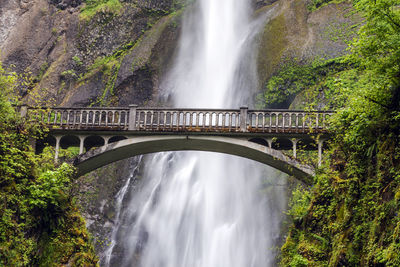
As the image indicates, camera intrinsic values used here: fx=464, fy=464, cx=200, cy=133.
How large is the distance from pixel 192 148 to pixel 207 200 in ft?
24.6

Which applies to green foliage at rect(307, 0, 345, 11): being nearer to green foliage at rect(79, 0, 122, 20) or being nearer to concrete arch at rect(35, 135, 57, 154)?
green foliage at rect(79, 0, 122, 20)

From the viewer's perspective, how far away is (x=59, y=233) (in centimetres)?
1666

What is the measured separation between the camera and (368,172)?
12.3 metres

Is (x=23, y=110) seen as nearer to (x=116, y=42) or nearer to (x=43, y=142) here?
(x=43, y=142)

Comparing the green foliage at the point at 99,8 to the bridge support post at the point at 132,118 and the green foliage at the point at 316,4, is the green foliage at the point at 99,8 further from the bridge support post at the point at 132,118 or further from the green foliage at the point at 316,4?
the bridge support post at the point at 132,118

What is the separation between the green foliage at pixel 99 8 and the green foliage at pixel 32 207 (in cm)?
2002

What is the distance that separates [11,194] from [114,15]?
76.2 feet

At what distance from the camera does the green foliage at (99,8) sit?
1419 inches

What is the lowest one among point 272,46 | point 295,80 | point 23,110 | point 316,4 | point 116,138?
point 116,138

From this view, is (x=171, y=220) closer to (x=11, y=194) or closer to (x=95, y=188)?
(x=95, y=188)

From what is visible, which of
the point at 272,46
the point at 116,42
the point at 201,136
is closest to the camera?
the point at 201,136

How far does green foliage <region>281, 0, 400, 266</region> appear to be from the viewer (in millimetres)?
10445

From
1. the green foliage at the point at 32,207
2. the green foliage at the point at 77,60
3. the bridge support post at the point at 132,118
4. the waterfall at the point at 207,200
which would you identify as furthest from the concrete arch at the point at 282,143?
the green foliage at the point at 77,60

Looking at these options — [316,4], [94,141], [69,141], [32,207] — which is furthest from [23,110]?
[316,4]
